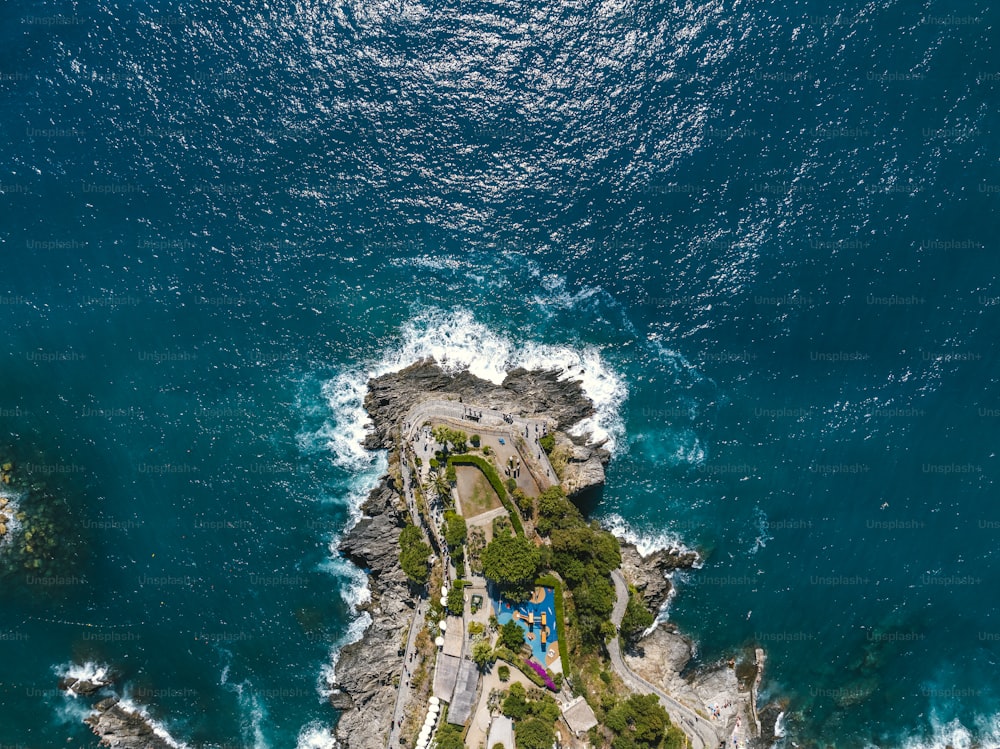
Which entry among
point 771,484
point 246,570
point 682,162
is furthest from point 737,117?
point 246,570

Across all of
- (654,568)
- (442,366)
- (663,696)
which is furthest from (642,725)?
(442,366)

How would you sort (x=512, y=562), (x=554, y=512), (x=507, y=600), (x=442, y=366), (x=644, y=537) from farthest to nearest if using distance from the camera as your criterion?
(x=442, y=366)
(x=644, y=537)
(x=507, y=600)
(x=554, y=512)
(x=512, y=562)

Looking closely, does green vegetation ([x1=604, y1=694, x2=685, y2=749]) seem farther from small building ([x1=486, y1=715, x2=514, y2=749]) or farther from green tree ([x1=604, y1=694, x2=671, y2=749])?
small building ([x1=486, y1=715, x2=514, y2=749])

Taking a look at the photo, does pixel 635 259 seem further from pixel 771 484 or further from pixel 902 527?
pixel 902 527

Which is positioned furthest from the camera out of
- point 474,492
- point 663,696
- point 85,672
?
point 85,672

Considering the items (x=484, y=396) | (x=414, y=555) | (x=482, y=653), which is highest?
(x=484, y=396)

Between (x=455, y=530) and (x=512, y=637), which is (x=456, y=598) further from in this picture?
(x=455, y=530)

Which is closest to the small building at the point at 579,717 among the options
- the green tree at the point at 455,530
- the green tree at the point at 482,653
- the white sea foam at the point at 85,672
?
the green tree at the point at 482,653

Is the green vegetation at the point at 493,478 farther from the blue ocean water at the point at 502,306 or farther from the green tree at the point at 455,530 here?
the blue ocean water at the point at 502,306
